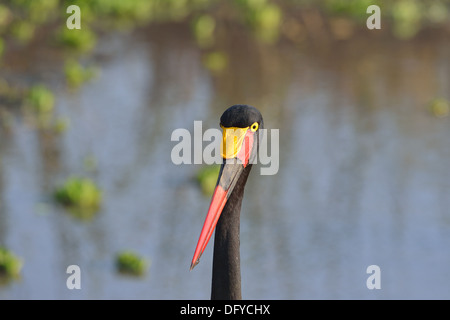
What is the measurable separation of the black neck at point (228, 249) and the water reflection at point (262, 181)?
2.45m

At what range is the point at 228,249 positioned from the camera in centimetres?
420

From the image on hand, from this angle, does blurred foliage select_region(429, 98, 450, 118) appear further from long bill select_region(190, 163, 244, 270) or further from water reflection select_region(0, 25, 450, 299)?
long bill select_region(190, 163, 244, 270)

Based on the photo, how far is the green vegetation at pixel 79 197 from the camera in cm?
782

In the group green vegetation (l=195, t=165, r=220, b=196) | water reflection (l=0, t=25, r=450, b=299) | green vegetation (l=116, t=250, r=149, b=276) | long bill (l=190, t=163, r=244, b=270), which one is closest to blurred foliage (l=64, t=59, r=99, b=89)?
water reflection (l=0, t=25, r=450, b=299)

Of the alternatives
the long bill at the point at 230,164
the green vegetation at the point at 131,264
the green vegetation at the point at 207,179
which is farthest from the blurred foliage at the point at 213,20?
the long bill at the point at 230,164

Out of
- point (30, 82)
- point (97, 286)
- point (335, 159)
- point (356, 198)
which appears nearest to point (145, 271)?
point (97, 286)

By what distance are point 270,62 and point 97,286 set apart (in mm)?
6209

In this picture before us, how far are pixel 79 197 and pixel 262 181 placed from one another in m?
1.81

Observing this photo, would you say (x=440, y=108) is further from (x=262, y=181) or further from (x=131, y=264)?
(x=131, y=264)

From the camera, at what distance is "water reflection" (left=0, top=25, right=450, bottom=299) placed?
6.98 metres

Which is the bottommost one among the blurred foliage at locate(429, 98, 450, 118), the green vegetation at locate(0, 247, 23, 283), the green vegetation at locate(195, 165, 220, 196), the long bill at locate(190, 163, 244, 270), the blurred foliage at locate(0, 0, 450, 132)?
the green vegetation at locate(0, 247, 23, 283)

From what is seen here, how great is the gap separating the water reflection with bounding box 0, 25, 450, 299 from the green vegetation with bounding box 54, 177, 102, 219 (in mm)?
119

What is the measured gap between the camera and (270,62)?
12.3 metres

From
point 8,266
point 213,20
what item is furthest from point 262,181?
point 213,20
